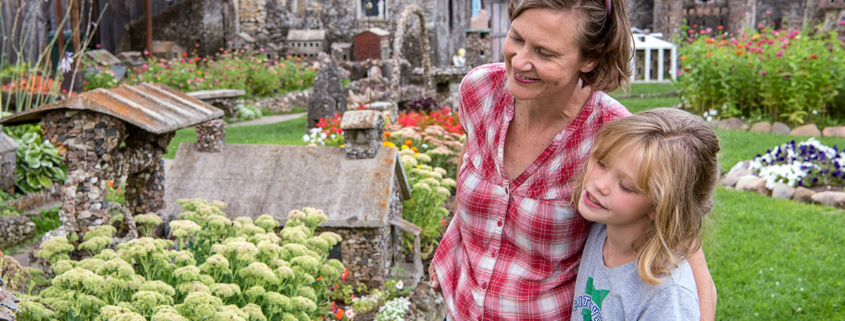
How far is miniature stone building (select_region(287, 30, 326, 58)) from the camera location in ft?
65.3

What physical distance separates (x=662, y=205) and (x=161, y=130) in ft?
9.48

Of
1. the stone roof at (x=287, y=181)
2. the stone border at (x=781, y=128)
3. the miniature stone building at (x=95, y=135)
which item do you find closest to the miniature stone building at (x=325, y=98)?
the stone border at (x=781, y=128)

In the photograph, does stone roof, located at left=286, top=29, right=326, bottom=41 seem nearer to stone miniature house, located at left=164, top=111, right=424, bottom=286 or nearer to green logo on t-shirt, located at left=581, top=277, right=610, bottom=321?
stone miniature house, located at left=164, top=111, right=424, bottom=286

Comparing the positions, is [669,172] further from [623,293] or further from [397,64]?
[397,64]

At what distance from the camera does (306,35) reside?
19984mm

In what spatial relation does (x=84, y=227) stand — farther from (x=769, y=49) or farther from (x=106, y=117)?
(x=769, y=49)

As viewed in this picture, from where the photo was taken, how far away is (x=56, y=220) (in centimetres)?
604

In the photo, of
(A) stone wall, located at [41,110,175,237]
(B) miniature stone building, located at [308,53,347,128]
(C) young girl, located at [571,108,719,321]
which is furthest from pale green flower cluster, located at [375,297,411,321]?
(B) miniature stone building, located at [308,53,347,128]

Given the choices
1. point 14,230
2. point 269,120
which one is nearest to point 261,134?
point 269,120

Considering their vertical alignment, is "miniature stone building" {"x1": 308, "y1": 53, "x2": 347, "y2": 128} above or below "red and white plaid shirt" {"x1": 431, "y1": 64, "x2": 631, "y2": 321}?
below

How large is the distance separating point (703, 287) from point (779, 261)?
160 inches

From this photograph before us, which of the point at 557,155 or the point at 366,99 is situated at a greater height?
the point at 557,155

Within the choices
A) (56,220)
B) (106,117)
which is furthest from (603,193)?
(56,220)

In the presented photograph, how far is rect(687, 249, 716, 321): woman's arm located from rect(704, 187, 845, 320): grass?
231 cm
